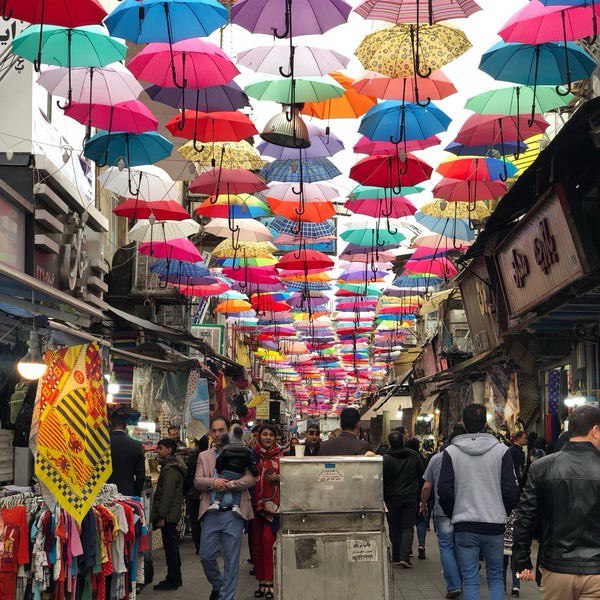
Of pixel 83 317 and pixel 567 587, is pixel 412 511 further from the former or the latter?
pixel 567 587

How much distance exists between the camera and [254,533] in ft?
39.9

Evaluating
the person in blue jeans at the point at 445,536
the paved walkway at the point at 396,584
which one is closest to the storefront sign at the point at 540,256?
the person in blue jeans at the point at 445,536

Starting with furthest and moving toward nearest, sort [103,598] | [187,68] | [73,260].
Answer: [73,260], [187,68], [103,598]

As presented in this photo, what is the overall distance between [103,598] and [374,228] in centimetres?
1336

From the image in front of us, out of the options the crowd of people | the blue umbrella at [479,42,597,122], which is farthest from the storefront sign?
the crowd of people

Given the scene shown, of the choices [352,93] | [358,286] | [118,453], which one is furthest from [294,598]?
[358,286]

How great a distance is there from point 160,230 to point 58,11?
34.6 ft

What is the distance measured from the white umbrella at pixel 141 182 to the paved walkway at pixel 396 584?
596 cm

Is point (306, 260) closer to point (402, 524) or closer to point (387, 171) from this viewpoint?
point (387, 171)

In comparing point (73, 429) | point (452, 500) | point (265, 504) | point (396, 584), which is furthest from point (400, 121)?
point (73, 429)

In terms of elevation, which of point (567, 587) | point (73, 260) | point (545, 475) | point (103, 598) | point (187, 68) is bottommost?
point (103, 598)

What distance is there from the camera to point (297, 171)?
1772 cm

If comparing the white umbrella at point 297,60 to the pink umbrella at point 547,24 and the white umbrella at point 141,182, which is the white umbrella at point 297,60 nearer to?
the pink umbrella at point 547,24

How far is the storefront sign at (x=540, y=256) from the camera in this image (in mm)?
11266
